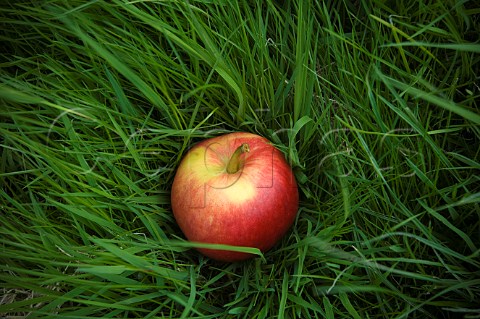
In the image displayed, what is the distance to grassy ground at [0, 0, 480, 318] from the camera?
985 mm

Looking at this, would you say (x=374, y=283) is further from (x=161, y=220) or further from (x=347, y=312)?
(x=161, y=220)

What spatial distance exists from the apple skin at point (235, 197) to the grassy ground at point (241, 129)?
0.15ft

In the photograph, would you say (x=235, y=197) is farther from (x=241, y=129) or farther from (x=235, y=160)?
(x=241, y=129)

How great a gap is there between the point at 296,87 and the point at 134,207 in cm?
41

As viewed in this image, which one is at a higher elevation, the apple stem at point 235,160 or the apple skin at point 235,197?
the apple stem at point 235,160

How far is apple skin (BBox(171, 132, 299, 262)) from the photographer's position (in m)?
1.01

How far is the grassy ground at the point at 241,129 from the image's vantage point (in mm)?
985

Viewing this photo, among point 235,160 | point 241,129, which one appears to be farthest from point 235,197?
point 241,129

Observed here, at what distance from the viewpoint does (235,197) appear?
1.01m

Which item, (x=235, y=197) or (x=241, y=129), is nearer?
(x=235, y=197)

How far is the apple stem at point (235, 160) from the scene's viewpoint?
3.37 ft

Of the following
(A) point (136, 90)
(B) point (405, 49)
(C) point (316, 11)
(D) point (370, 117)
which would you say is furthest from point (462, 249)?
(A) point (136, 90)

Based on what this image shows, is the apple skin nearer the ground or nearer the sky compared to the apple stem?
nearer the ground

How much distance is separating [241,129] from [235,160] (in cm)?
17
